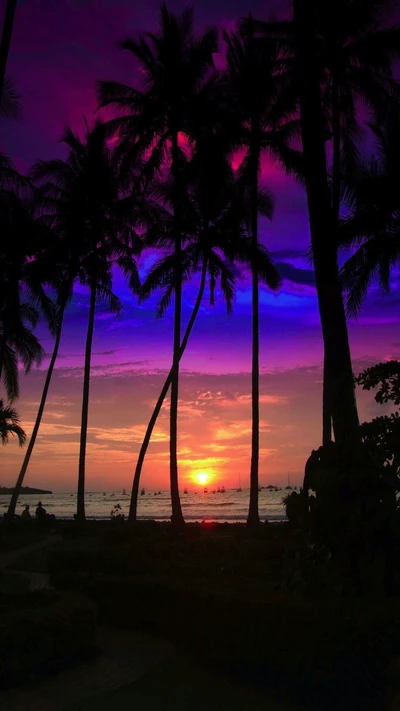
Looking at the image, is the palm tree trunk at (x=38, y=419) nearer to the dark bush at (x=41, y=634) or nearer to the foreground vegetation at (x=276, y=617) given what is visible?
the foreground vegetation at (x=276, y=617)

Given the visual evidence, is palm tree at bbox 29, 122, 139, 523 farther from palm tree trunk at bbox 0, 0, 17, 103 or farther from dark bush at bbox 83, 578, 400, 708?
dark bush at bbox 83, 578, 400, 708

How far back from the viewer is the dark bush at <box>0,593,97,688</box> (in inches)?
263

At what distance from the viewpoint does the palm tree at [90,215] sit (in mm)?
28516

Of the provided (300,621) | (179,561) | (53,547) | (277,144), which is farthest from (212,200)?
(300,621)

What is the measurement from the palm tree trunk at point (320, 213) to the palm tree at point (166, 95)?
38.2ft

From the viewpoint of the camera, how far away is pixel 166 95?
24500mm

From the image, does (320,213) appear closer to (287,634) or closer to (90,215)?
(287,634)

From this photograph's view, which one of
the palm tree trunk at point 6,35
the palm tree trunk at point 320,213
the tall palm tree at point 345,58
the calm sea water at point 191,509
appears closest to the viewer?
the palm tree trunk at point 320,213

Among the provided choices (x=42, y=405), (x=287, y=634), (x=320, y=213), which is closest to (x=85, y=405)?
(x=42, y=405)

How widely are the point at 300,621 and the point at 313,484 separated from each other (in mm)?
1823

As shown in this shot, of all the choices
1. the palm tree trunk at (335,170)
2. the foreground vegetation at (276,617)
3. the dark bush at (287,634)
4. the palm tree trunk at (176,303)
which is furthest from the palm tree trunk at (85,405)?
the dark bush at (287,634)

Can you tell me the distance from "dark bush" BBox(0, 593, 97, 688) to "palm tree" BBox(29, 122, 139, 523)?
20648 millimetres

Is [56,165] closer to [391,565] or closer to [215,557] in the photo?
[215,557]

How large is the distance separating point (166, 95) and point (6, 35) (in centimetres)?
1154
